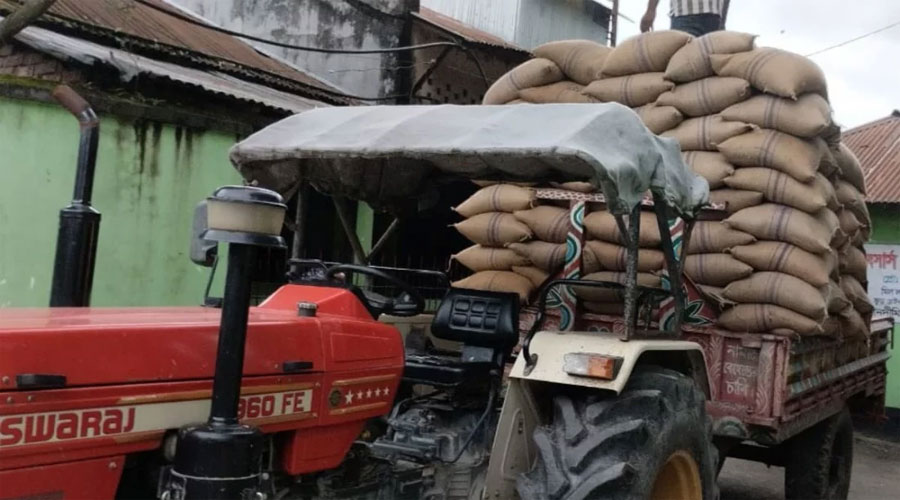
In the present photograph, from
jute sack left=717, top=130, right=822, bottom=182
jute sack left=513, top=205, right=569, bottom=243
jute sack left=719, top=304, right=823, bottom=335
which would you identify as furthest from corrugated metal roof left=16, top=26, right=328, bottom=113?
jute sack left=719, top=304, right=823, bottom=335

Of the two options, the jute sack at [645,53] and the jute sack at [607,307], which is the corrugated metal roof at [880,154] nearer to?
the jute sack at [645,53]

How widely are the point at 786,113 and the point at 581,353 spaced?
7.10 feet

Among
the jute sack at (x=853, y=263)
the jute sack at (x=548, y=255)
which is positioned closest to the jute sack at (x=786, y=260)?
the jute sack at (x=548, y=255)

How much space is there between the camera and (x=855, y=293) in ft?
19.2

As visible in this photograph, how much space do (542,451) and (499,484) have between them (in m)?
0.27

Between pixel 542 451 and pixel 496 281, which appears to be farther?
pixel 496 281

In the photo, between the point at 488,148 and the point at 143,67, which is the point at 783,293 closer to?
the point at 488,148

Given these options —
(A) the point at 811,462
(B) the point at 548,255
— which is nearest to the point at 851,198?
(A) the point at 811,462

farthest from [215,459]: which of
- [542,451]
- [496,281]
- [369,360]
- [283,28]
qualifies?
[283,28]

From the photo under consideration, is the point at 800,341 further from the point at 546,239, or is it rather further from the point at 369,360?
the point at 369,360

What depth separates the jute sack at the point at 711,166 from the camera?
15.7 feet

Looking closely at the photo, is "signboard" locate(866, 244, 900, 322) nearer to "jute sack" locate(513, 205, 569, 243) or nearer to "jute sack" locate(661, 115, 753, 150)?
"jute sack" locate(661, 115, 753, 150)

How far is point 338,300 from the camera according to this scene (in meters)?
3.23

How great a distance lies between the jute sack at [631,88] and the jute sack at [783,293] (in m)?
1.18
